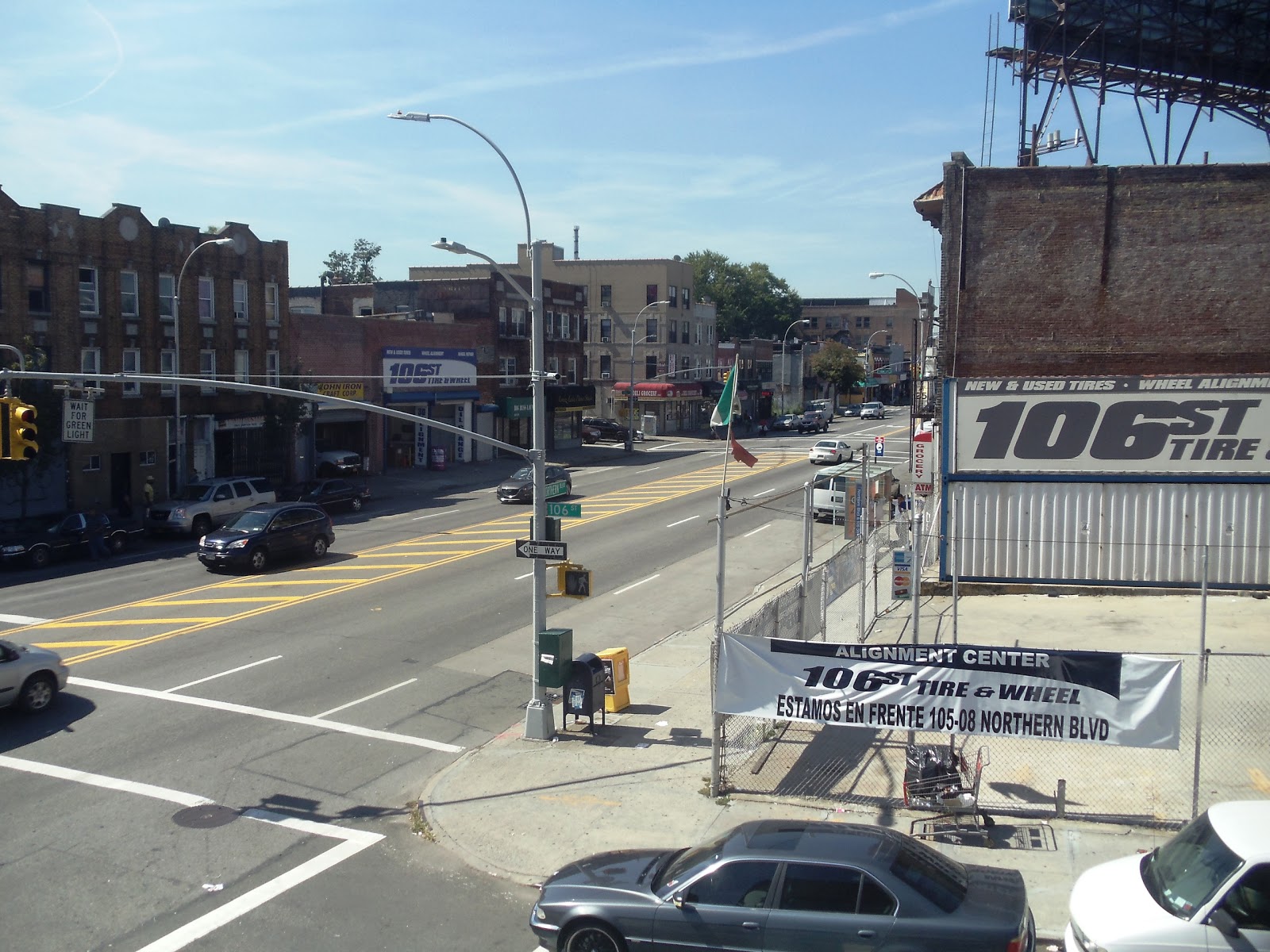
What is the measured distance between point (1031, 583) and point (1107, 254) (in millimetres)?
8133

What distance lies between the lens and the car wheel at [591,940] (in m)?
8.45

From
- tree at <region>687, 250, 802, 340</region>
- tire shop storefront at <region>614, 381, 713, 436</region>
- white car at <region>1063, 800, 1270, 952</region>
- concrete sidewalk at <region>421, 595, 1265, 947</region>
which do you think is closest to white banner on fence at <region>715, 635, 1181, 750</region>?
concrete sidewalk at <region>421, 595, 1265, 947</region>

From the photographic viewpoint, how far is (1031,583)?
24375mm

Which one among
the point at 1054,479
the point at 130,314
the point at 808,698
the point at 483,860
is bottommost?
the point at 483,860

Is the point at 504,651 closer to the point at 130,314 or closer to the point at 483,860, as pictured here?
the point at 483,860

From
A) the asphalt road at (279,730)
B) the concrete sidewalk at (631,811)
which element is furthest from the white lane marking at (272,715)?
the concrete sidewalk at (631,811)

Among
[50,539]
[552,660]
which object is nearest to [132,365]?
[50,539]

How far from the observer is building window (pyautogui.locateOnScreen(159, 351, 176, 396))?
133 ft

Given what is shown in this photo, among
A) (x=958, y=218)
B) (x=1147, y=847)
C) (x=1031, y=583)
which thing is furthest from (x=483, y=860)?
(x=958, y=218)

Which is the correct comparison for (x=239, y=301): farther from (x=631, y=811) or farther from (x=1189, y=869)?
(x=1189, y=869)

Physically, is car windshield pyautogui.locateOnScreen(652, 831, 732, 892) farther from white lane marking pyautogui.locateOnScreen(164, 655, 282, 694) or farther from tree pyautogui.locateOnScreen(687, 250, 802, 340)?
tree pyautogui.locateOnScreen(687, 250, 802, 340)

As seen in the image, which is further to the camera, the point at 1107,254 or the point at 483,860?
the point at 1107,254

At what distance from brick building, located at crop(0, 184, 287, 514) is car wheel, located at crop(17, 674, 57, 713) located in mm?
21057

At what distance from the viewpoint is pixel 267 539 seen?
92.3 ft
